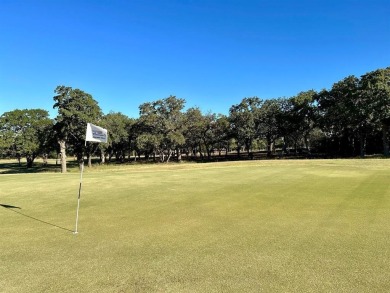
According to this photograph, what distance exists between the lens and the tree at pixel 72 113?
40.8 meters

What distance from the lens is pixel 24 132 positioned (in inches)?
2351

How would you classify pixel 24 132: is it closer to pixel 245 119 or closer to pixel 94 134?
pixel 245 119

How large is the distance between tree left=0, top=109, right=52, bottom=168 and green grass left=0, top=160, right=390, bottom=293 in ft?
164

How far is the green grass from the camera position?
17.5 ft

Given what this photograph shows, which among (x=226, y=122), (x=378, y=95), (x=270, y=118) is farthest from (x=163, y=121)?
(x=378, y=95)

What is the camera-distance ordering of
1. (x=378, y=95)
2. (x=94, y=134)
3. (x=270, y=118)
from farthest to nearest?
(x=270, y=118)
(x=378, y=95)
(x=94, y=134)

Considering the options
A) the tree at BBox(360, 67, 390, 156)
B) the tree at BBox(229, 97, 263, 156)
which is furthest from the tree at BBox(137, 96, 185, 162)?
the tree at BBox(360, 67, 390, 156)

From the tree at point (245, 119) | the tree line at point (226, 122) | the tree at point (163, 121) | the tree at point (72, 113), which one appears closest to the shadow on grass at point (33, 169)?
the tree line at point (226, 122)

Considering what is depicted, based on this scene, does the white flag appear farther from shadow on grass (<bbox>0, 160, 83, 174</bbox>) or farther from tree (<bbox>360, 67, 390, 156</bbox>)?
tree (<bbox>360, 67, 390, 156</bbox>)

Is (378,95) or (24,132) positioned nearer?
(378,95)

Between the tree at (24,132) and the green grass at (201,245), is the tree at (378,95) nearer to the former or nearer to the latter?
the green grass at (201,245)

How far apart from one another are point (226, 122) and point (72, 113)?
39.4 metres

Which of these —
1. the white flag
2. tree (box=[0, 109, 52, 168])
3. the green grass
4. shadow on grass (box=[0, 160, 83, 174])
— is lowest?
the green grass

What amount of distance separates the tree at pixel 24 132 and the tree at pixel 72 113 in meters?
15.2
